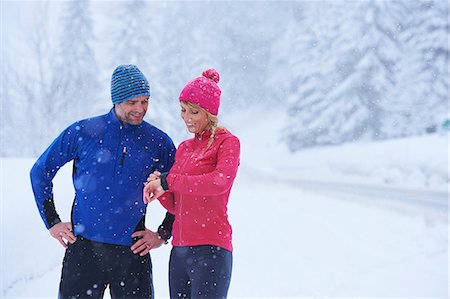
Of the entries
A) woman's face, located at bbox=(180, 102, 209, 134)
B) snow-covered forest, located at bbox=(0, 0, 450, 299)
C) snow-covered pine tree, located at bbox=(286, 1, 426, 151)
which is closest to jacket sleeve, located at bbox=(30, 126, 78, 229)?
woman's face, located at bbox=(180, 102, 209, 134)

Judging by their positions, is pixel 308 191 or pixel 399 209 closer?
pixel 399 209

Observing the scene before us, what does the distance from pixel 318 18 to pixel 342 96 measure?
805 cm

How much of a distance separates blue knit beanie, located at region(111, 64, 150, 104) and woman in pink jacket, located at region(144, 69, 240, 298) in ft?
1.21

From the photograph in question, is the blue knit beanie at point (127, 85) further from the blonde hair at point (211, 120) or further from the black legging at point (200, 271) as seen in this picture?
the black legging at point (200, 271)

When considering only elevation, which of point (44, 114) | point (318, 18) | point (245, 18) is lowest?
point (44, 114)

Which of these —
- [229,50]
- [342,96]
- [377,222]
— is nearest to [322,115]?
[342,96]

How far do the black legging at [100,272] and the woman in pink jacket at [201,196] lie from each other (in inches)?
12.6

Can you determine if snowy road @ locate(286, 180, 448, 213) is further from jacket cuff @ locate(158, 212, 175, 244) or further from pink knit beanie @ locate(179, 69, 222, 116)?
pink knit beanie @ locate(179, 69, 222, 116)

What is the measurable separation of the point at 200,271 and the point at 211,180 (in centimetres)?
56

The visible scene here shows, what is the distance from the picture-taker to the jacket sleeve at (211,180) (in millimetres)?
2801

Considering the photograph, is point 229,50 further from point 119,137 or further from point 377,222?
point 119,137

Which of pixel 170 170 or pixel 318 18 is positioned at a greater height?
pixel 318 18

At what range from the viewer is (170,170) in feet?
10.4

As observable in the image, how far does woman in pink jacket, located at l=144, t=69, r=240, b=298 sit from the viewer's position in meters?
2.86
